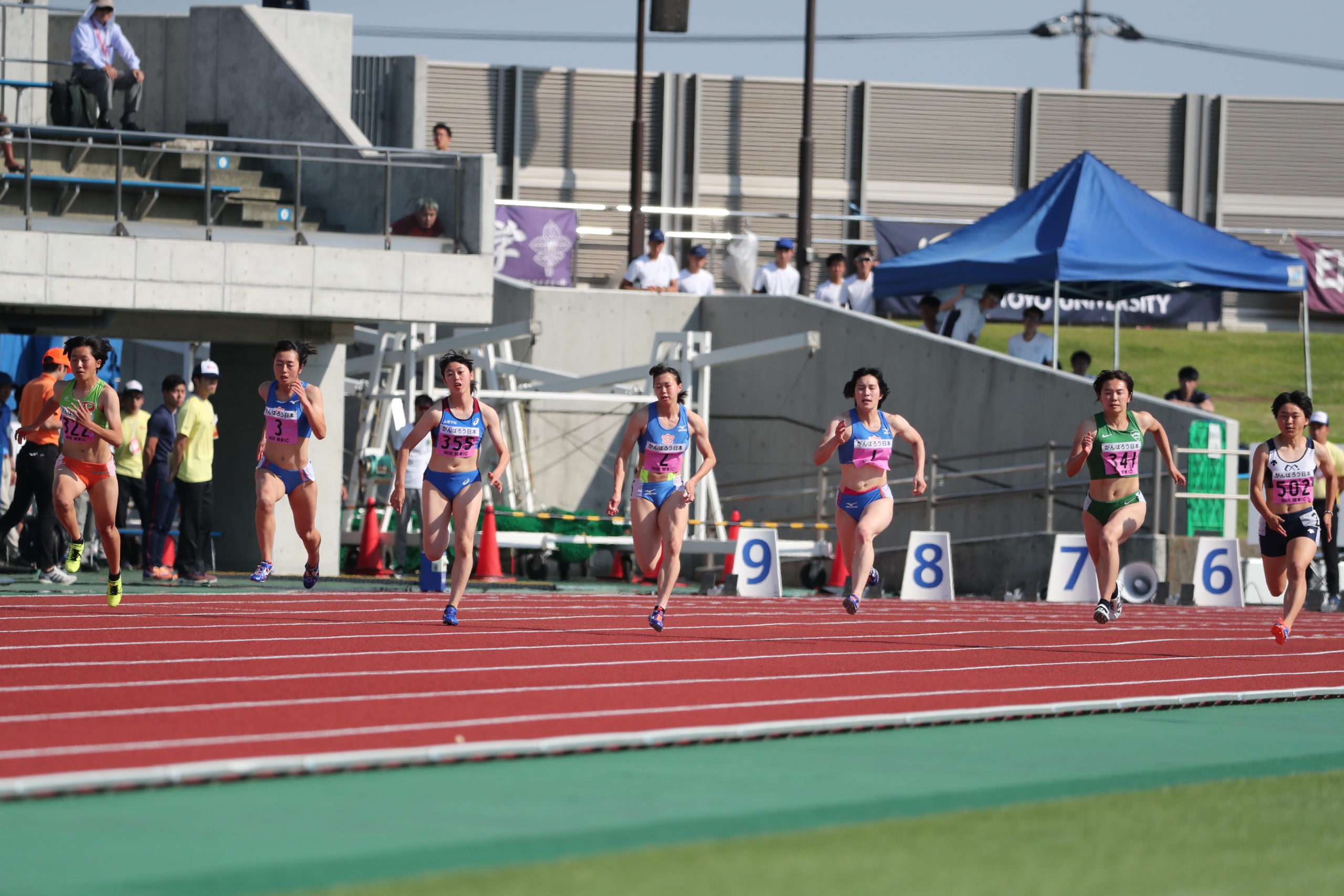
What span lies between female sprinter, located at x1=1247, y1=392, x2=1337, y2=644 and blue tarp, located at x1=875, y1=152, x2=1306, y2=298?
8.80m

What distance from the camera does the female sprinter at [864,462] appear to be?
45.9 feet

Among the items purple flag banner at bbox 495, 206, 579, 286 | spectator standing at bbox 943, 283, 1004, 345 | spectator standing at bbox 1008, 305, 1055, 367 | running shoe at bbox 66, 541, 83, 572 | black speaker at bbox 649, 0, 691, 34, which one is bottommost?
running shoe at bbox 66, 541, 83, 572

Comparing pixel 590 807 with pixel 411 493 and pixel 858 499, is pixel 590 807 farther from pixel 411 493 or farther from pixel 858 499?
pixel 411 493

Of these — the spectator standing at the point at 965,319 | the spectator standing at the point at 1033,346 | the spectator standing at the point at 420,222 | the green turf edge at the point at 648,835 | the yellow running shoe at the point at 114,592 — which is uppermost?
the spectator standing at the point at 420,222

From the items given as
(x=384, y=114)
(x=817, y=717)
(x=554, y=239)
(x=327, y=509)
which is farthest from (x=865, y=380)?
(x=384, y=114)

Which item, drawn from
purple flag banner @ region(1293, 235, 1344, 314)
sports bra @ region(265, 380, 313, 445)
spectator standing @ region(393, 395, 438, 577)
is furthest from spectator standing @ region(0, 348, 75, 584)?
purple flag banner @ region(1293, 235, 1344, 314)

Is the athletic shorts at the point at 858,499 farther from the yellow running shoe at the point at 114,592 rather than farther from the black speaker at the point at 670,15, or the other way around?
the black speaker at the point at 670,15

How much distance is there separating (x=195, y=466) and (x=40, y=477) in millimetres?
1470

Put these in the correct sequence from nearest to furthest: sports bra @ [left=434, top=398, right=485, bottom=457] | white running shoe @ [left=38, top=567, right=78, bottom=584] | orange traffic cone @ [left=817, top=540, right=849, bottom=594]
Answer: sports bra @ [left=434, top=398, right=485, bottom=457] → white running shoe @ [left=38, top=567, right=78, bottom=584] → orange traffic cone @ [left=817, top=540, right=849, bottom=594]

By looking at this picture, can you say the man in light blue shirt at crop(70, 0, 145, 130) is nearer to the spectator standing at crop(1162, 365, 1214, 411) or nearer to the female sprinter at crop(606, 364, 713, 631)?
the female sprinter at crop(606, 364, 713, 631)

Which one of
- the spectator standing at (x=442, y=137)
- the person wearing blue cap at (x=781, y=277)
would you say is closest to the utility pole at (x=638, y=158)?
the person wearing blue cap at (x=781, y=277)

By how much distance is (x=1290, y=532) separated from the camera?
1319 centimetres

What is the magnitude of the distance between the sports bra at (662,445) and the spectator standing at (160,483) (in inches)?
248

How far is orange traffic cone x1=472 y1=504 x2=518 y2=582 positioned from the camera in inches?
789
